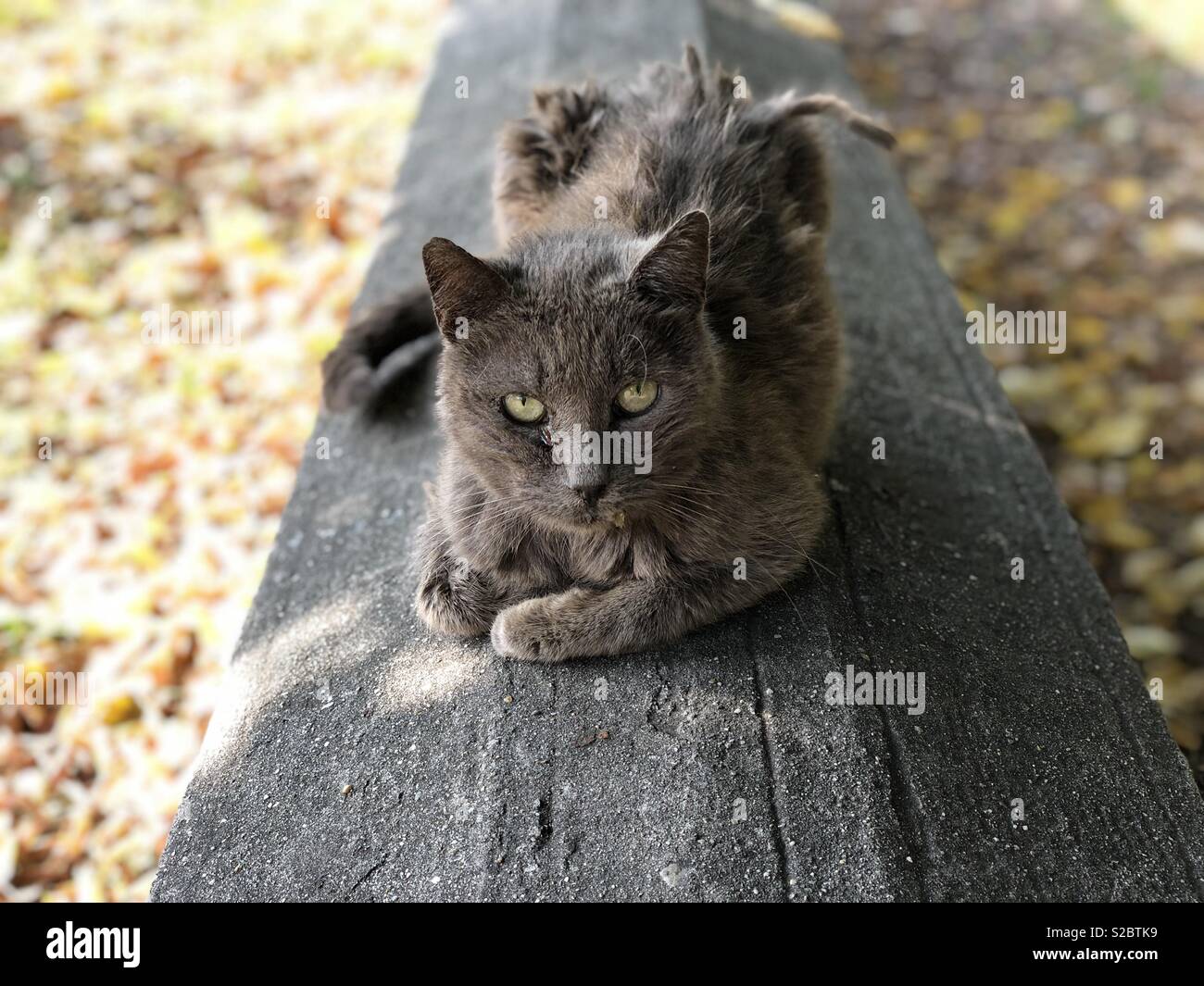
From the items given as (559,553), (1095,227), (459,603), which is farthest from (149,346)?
(1095,227)

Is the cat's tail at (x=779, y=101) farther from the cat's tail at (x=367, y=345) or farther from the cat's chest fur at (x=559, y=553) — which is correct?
the cat's chest fur at (x=559, y=553)

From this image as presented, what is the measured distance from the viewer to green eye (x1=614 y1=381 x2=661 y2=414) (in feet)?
7.68

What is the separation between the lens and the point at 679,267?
232 centimetres

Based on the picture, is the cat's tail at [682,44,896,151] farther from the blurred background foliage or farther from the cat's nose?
the blurred background foliage

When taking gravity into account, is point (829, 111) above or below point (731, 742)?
above

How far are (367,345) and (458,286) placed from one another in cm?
137

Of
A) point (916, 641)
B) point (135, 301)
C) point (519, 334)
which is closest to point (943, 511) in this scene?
point (916, 641)

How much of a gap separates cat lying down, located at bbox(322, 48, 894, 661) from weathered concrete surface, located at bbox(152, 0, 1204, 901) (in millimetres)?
180

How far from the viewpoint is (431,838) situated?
234 cm

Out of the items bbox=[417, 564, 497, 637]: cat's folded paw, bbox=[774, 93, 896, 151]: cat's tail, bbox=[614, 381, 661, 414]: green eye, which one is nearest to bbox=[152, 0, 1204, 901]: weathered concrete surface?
bbox=[417, 564, 497, 637]: cat's folded paw

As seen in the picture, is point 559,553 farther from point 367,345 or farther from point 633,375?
point 367,345

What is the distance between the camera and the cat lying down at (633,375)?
91.5 inches

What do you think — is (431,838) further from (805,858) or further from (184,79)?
(184,79)
